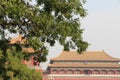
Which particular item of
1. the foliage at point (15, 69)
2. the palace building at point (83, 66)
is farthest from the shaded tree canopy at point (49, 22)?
the palace building at point (83, 66)

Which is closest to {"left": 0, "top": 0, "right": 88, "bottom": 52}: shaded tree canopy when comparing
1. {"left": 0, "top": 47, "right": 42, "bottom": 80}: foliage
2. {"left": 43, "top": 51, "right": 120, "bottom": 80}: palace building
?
{"left": 0, "top": 47, "right": 42, "bottom": 80}: foliage

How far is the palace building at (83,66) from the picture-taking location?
236 ft

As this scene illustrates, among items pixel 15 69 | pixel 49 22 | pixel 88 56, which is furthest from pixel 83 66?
pixel 49 22

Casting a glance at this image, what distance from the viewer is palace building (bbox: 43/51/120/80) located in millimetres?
72062

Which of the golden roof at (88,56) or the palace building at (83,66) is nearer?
the palace building at (83,66)

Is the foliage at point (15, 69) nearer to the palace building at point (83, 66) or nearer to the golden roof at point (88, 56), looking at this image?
the palace building at point (83, 66)

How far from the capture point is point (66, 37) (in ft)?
41.5

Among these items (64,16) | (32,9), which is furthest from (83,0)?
(32,9)

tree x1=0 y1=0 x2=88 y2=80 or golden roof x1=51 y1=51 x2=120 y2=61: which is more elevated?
golden roof x1=51 y1=51 x2=120 y2=61

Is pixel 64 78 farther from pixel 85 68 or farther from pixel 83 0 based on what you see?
pixel 83 0

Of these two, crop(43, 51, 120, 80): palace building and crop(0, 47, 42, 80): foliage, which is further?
crop(43, 51, 120, 80): palace building

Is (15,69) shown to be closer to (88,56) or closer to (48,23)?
(48,23)

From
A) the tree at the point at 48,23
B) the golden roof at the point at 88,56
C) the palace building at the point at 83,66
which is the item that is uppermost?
the golden roof at the point at 88,56

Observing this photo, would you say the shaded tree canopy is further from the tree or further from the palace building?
the palace building
